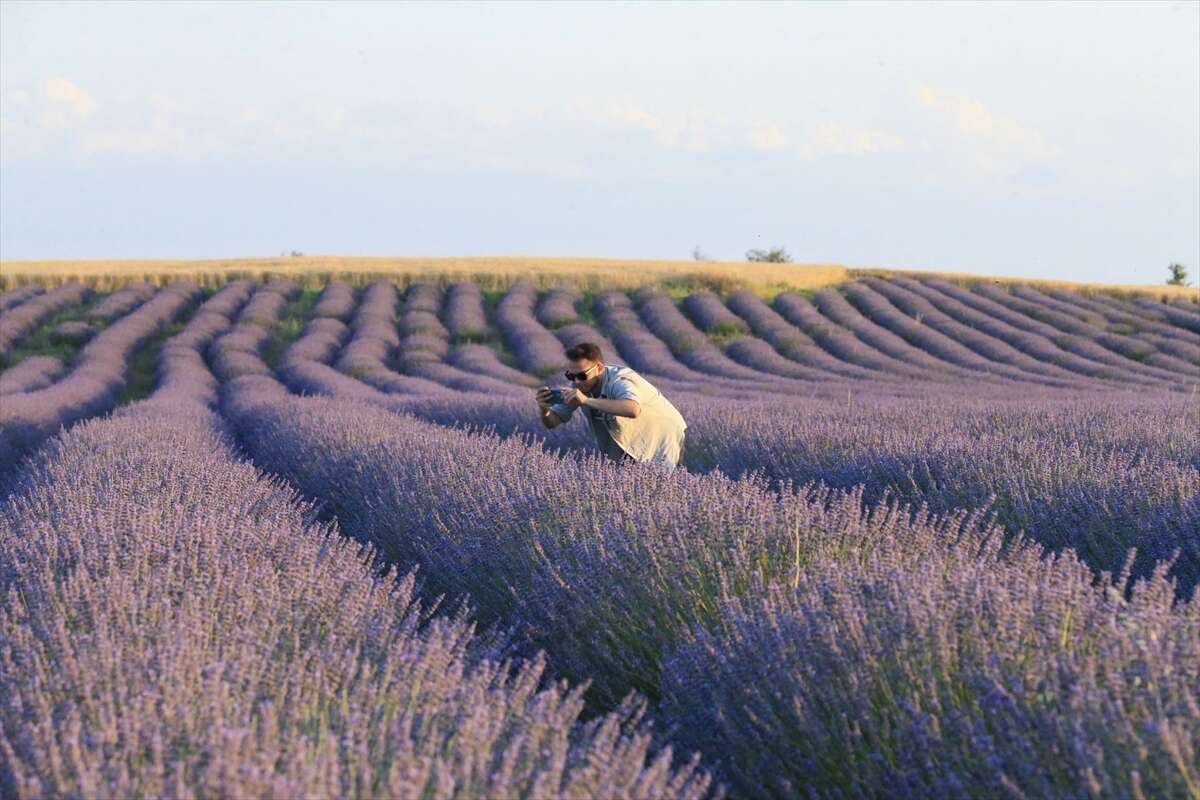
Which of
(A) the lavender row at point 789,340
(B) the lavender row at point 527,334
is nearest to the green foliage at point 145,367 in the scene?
(B) the lavender row at point 527,334

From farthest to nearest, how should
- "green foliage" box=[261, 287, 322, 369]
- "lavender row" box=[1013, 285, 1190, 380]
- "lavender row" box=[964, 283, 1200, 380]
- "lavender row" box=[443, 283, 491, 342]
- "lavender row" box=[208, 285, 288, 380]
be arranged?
"lavender row" box=[443, 283, 491, 342], "green foliage" box=[261, 287, 322, 369], "lavender row" box=[964, 283, 1200, 380], "lavender row" box=[1013, 285, 1190, 380], "lavender row" box=[208, 285, 288, 380]

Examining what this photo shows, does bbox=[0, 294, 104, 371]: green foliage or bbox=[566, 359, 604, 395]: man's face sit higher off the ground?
bbox=[566, 359, 604, 395]: man's face

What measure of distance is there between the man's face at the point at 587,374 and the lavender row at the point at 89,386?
581 cm

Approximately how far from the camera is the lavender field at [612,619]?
5.91ft

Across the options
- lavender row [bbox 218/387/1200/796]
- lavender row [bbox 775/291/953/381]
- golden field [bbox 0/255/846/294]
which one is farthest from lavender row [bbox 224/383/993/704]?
golden field [bbox 0/255/846/294]

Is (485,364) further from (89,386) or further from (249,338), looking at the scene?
(89,386)

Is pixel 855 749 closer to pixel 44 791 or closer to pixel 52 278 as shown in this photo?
pixel 44 791

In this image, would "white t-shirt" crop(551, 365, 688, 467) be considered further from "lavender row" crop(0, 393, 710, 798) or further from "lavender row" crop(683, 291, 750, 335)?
"lavender row" crop(683, 291, 750, 335)

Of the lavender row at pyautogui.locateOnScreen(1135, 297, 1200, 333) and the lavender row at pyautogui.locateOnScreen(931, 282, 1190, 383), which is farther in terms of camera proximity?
the lavender row at pyautogui.locateOnScreen(1135, 297, 1200, 333)

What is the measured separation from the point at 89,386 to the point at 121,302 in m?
10.1

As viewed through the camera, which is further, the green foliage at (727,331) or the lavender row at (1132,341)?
the green foliage at (727,331)

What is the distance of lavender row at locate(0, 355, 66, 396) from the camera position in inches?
619

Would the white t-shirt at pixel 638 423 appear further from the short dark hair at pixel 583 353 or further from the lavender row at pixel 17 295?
the lavender row at pixel 17 295

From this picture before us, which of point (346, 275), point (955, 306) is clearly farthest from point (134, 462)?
point (346, 275)
